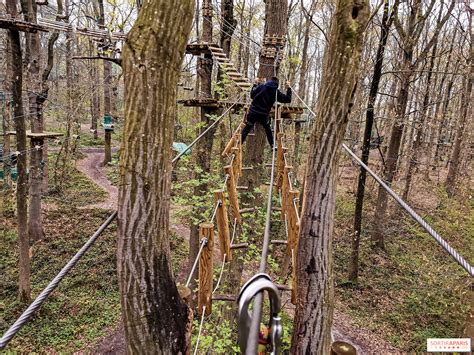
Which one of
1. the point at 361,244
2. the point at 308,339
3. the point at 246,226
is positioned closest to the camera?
the point at 308,339

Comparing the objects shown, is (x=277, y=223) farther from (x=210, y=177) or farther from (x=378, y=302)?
(x=210, y=177)

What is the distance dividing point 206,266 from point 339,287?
25.4ft

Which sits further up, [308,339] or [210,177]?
[210,177]

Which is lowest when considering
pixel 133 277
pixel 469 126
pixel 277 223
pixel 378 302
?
pixel 378 302

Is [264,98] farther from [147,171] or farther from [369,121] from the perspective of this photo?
[369,121]

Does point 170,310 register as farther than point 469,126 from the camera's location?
No

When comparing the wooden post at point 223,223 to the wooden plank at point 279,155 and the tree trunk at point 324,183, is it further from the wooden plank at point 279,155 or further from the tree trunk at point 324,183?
the wooden plank at point 279,155

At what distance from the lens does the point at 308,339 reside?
3.09 meters

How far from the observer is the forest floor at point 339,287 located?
6.97 m

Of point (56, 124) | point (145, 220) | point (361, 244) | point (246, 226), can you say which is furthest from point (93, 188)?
point (56, 124)

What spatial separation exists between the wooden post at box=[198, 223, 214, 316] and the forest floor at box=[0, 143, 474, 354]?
4813mm

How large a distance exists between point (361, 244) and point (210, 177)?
694 centimetres

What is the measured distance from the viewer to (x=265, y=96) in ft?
19.3

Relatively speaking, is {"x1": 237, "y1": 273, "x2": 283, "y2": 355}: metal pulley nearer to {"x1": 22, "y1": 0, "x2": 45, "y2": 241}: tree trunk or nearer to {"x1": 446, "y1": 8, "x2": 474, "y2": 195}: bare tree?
{"x1": 22, "y1": 0, "x2": 45, "y2": 241}: tree trunk
